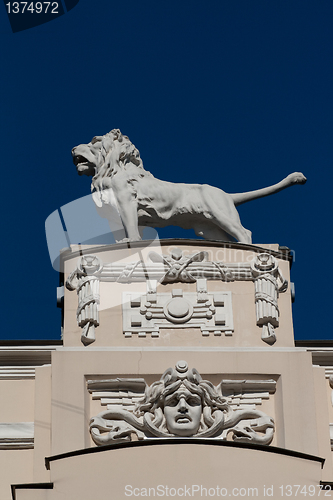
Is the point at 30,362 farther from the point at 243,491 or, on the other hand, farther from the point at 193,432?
the point at 243,491

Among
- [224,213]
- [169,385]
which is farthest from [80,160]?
[169,385]

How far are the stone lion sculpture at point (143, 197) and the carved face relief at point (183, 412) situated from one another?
256 cm

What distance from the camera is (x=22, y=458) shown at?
11.9 metres

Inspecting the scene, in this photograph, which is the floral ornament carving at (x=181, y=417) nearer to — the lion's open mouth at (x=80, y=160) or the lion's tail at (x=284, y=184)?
the lion's tail at (x=284, y=184)

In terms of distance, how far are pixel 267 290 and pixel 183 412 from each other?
1.94m

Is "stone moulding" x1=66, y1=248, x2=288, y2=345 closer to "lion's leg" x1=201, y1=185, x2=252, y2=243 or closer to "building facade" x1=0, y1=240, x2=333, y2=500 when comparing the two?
"building facade" x1=0, y1=240, x2=333, y2=500

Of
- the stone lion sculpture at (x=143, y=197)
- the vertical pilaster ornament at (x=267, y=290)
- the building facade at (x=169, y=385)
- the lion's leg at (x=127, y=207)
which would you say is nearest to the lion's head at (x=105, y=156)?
the stone lion sculpture at (x=143, y=197)

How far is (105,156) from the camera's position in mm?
14328

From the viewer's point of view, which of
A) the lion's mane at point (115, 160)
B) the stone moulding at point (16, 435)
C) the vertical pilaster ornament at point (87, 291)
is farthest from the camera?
the lion's mane at point (115, 160)

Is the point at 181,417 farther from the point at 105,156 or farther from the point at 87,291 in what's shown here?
the point at 105,156

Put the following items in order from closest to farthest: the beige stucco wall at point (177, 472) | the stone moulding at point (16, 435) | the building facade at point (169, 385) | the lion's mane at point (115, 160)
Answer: the beige stucco wall at point (177, 472), the building facade at point (169, 385), the stone moulding at point (16, 435), the lion's mane at point (115, 160)

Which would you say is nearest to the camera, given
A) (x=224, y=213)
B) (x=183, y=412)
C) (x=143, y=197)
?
(x=183, y=412)

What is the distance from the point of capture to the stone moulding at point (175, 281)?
41.4 ft

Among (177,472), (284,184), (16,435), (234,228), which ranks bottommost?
(177,472)
